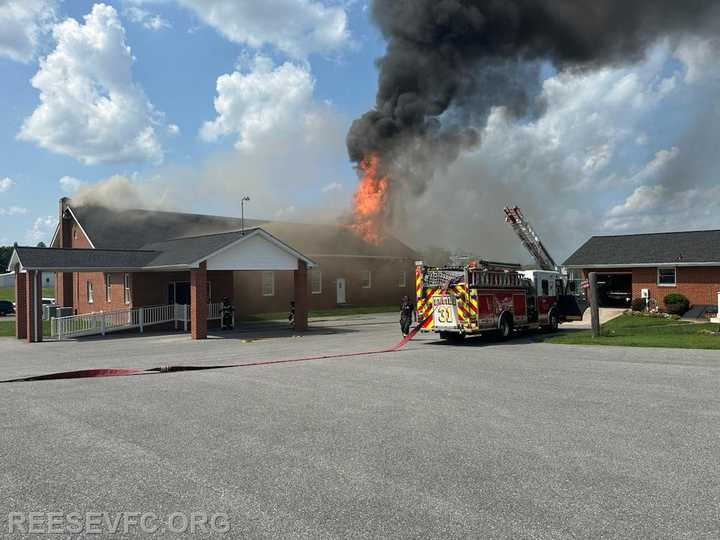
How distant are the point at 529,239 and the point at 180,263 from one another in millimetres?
14958

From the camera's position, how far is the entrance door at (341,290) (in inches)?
1548

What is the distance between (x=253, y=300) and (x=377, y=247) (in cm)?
977

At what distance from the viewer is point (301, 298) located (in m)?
25.9

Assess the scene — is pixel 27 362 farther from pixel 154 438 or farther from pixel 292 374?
pixel 154 438

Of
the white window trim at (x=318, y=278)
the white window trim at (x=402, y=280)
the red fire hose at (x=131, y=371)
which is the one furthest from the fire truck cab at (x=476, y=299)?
the white window trim at (x=402, y=280)

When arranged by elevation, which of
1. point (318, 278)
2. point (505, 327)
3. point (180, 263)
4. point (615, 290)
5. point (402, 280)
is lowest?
point (505, 327)

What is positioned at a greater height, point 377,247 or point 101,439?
point 377,247

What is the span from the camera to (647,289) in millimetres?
30031

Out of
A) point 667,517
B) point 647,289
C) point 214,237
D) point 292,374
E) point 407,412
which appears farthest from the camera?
point 647,289

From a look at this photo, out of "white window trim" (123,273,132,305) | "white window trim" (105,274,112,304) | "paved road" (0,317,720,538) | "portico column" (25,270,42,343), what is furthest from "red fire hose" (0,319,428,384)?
"white window trim" (105,274,112,304)

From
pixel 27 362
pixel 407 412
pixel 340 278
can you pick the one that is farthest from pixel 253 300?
pixel 407 412

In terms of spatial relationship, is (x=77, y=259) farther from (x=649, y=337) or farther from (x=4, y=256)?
(x=4, y=256)

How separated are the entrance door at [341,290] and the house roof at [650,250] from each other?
14229mm

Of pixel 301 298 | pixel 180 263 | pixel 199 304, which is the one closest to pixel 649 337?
pixel 301 298
